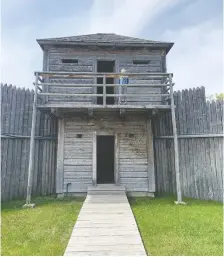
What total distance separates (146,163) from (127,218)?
4.67m

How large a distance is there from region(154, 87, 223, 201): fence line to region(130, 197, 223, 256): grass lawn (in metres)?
1.02

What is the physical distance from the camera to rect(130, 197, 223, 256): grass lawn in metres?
4.77

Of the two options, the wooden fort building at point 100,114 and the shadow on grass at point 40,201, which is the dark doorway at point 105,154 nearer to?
the wooden fort building at point 100,114

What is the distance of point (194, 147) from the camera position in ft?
34.0

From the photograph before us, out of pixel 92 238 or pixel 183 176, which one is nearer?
pixel 92 238

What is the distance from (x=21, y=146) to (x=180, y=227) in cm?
730

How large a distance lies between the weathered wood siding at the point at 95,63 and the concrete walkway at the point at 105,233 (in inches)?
201

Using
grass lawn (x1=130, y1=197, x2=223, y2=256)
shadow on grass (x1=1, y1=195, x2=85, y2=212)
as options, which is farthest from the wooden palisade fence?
grass lawn (x1=130, y1=197, x2=223, y2=256)

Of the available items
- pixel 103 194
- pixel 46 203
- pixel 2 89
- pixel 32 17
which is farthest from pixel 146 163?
pixel 32 17

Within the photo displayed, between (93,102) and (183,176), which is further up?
(93,102)

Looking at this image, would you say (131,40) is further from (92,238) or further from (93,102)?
(92,238)

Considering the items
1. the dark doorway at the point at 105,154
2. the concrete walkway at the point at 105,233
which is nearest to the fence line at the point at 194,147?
the concrete walkway at the point at 105,233

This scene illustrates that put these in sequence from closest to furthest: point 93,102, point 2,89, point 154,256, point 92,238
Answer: point 154,256 < point 92,238 < point 2,89 < point 93,102

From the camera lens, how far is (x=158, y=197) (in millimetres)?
10500
